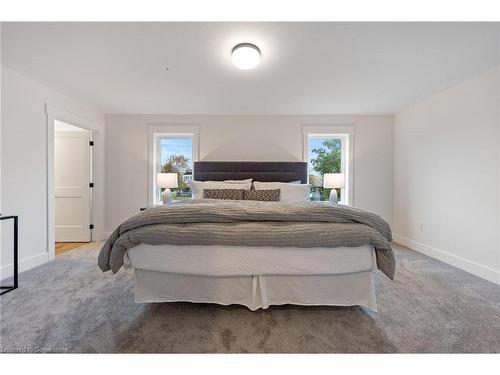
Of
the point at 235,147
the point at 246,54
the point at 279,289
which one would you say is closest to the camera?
the point at 279,289

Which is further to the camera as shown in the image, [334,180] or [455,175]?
[334,180]

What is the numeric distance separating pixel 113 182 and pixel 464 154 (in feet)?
16.7

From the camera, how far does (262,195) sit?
9.75 ft

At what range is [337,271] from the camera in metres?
1.58

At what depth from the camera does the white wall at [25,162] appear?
2305 millimetres

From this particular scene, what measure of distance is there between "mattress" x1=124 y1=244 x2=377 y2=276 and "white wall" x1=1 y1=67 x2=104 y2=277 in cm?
204

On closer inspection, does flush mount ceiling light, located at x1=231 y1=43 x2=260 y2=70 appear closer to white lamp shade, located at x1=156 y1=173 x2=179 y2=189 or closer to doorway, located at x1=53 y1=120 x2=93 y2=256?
white lamp shade, located at x1=156 y1=173 x2=179 y2=189

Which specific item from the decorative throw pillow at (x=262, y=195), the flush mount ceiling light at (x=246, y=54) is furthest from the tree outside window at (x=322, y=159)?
the flush mount ceiling light at (x=246, y=54)

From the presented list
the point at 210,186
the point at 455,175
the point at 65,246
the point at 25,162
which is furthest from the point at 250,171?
the point at 65,246

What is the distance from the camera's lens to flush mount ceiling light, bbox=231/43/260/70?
6.21 ft

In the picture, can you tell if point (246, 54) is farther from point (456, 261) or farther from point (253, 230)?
point (456, 261)

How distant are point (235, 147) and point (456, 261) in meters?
3.39

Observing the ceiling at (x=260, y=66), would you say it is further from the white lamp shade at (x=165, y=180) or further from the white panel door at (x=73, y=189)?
the white lamp shade at (x=165, y=180)

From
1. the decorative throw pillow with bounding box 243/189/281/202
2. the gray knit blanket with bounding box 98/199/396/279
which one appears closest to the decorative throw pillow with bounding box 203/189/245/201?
the decorative throw pillow with bounding box 243/189/281/202
